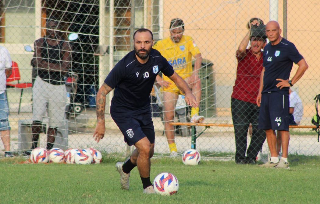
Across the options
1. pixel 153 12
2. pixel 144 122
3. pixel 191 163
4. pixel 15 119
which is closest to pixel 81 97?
pixel 15 119

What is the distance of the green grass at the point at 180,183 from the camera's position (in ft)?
20.1

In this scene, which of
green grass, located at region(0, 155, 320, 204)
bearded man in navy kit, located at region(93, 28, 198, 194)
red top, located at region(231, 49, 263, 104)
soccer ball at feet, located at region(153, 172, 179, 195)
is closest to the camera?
green grass, located at region(0, 155, 320, 204)

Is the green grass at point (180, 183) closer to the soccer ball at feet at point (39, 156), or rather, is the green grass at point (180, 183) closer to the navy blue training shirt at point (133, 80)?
the soccer ball at feet at point (39, 156)

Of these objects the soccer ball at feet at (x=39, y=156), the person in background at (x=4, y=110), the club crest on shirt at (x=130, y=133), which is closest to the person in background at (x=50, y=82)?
the person in background at (x=4, y=110)

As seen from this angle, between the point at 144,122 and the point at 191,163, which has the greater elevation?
the point at 144,122

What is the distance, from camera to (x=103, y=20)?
1595 cm

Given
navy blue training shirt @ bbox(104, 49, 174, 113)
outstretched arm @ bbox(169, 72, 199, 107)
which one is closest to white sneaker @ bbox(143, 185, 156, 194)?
navy blue training shirt @ bbox(104, 49, 174, 113)

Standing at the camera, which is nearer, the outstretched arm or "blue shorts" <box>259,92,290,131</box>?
the outstretched arm

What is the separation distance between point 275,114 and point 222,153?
2590 millimetres

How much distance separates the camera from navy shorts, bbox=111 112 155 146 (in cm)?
657

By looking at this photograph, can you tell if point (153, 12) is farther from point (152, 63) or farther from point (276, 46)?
point (152, 63)

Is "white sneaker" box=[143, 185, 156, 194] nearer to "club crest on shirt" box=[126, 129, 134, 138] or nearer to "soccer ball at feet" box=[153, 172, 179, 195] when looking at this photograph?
"soccer ball at feet" box=[153, 172, 179, 195]

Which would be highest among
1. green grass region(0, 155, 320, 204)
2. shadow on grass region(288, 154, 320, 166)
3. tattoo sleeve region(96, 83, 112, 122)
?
tattoo sleeve region(96, 83, 112, 122)

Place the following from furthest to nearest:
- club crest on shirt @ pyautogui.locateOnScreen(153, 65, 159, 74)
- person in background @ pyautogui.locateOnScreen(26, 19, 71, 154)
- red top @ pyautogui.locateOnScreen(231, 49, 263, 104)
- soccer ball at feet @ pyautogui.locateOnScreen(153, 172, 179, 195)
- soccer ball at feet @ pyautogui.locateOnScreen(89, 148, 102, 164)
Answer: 1. person in background @ pyautogui.locateOnScreen(26, 19, 71, 154)
2. red top @ pyautogui.locateOnScreen(231, 49, 263, 104)
3. soccer ball at feet @ pyautogui.locateOnScreen(89, 148, 102, 164)
4. club crest on shirt @ pyautogui.locateOnScreen(153, 65, 159, 74)
5. soccer ball at feet @ pyautogui.locateOnScreen(153, 172, 179, 195)
